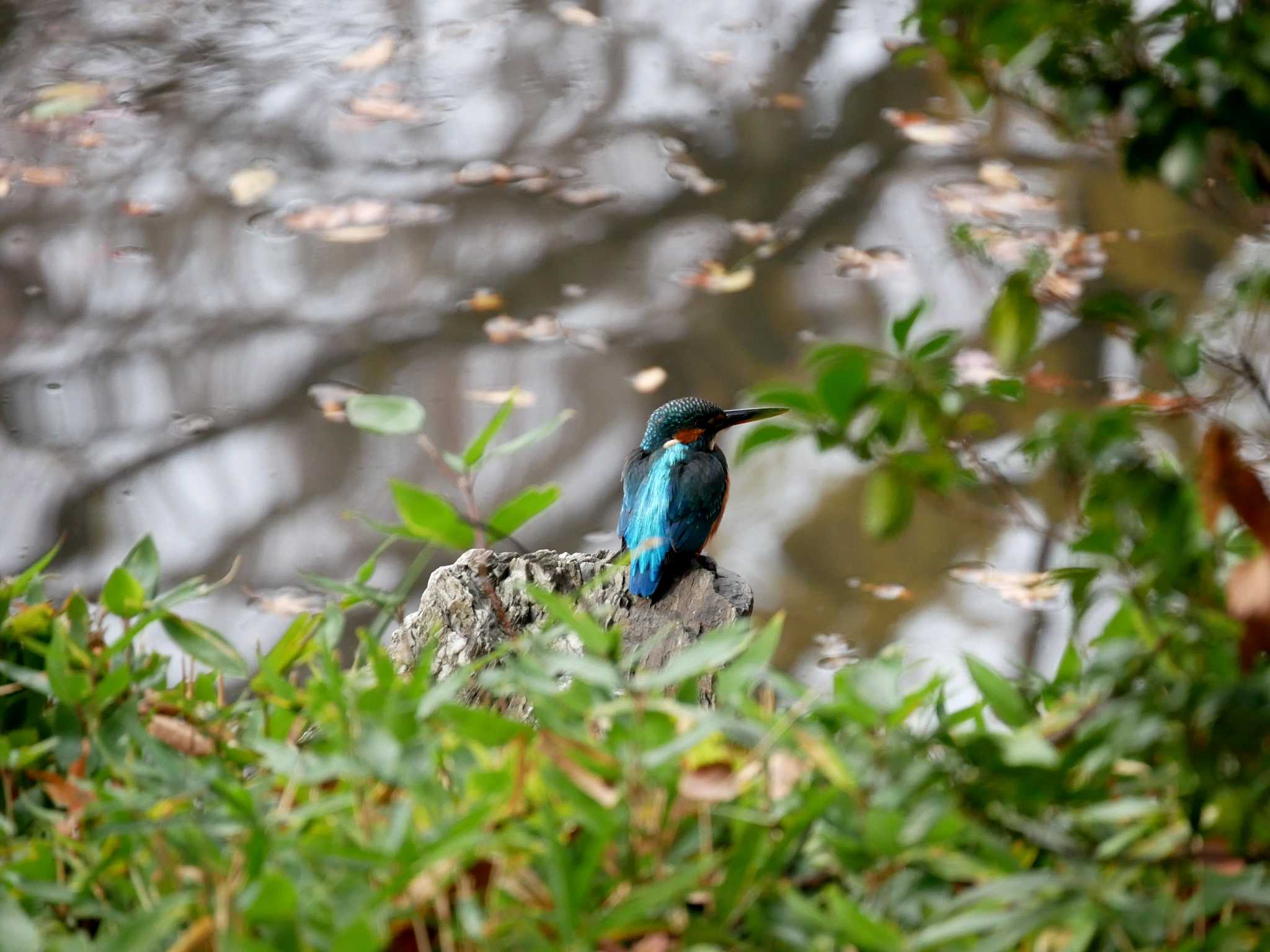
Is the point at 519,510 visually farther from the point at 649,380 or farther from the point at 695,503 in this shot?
the point at 649,380

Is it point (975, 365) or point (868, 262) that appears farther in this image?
point (868, 262)

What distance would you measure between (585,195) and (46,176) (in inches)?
97.1

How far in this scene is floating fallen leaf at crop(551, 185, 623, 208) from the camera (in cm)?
531

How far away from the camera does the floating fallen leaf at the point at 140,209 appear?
210 inches

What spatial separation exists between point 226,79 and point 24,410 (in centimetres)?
246

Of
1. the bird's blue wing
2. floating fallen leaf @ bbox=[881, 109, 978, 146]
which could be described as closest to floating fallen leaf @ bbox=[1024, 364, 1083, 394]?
floating fallen leaf @ bbox=[881, 109, 978, 146]

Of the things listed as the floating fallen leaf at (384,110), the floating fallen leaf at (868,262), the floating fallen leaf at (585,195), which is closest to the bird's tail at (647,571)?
the floating fallen leaf at (868,262)

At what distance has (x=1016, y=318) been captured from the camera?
86 centimetres

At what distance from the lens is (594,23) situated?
6.44 m

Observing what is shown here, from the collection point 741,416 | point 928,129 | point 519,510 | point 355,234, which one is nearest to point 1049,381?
point 928,129

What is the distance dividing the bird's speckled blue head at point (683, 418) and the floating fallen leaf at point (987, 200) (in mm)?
2747

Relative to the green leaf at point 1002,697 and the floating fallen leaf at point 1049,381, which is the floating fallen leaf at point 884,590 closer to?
the floating fallen leaf at point 1049,381

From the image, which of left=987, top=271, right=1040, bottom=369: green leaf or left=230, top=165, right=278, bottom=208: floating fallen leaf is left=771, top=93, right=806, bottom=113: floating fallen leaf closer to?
left=230, top=165, right=278, bottom=208: floating fallen leaf

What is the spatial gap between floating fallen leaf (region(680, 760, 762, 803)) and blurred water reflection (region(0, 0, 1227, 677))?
263 centimetres
